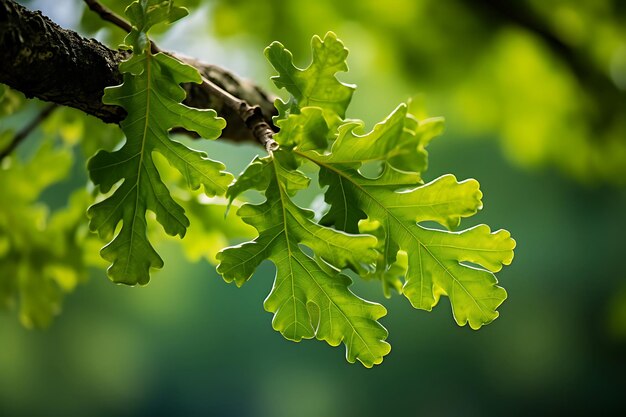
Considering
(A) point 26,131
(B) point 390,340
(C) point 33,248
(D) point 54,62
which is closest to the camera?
(D) point 54,62

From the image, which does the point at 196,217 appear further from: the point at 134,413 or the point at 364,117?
the point at 134,413

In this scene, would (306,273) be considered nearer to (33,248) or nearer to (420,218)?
(420,218)

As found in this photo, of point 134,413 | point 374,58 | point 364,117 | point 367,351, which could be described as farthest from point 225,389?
point 367,351

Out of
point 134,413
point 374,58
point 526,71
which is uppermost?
point 526,71

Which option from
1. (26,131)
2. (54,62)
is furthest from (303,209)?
(26,131)

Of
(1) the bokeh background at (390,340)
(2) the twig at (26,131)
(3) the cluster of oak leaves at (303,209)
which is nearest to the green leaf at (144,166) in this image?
(3) the cluster of oak leaves at (303,209)
